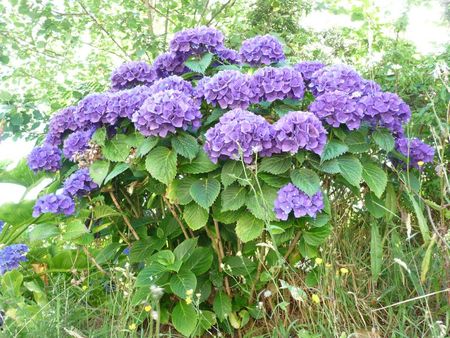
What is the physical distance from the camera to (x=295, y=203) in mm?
2125

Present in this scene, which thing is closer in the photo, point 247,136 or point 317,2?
point 247,136

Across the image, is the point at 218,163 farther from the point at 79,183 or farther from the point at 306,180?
the point at 79,183

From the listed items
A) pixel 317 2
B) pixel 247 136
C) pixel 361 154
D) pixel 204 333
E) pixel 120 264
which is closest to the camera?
pixel 247 136

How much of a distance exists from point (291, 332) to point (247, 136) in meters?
0.93

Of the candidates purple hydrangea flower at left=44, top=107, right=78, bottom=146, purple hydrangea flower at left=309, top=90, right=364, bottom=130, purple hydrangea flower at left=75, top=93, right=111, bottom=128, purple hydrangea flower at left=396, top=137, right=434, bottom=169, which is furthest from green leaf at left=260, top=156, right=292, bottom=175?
purple hydrangea flower at left=44, top=107, right=78, bottom=146

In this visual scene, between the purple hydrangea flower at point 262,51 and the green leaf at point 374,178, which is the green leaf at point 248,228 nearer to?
the green leaf at point 374,178

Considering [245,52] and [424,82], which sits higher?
[245,52]

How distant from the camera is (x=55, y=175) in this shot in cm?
295

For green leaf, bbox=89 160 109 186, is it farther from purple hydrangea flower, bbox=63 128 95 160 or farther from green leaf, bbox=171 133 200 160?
green leaf, bbox=171 133 200 160

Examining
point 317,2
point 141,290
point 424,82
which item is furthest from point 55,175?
point 317,2

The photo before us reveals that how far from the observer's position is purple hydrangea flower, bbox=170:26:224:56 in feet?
8.66

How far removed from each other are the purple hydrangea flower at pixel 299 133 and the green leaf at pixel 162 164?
0.41m

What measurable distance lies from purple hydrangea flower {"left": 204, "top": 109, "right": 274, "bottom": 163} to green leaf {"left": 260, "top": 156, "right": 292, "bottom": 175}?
0.10 ft

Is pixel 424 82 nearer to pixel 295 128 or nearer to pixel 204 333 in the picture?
pixel 295 128
